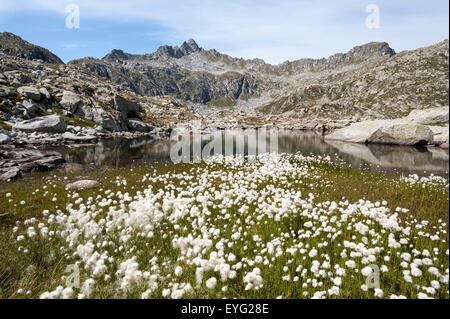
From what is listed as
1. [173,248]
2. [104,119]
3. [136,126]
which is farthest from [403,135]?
[136,126]

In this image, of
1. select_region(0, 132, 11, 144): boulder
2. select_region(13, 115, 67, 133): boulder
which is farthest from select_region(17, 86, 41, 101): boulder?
select_region(0, 132, 11, 144): boulder

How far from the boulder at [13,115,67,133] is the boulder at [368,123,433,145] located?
6379 centimetres

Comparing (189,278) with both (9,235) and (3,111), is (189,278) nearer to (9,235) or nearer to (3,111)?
(9,235)

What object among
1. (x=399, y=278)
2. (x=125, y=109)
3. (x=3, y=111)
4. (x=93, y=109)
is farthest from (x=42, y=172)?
(x=125, y=109)

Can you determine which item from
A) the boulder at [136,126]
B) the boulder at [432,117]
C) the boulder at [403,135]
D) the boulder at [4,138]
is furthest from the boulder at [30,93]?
the boulder at [432,117]

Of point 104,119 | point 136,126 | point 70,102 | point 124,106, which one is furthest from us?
point 124,106

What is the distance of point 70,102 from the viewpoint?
7344 cm

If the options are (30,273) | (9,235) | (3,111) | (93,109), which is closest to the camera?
(30,273)

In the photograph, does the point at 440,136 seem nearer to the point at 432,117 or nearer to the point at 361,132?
the point at 432,117

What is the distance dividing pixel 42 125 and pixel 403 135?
226 feet

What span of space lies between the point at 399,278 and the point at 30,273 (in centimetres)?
779

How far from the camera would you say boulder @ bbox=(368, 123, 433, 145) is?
40625 millimetres
